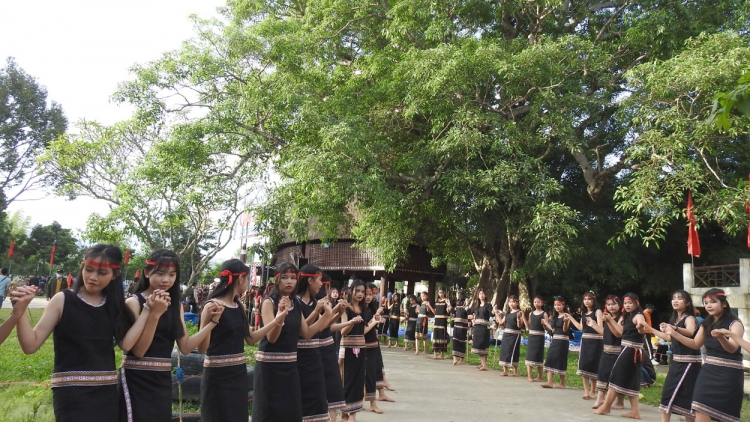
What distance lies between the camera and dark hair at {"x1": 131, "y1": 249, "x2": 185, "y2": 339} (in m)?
4.00

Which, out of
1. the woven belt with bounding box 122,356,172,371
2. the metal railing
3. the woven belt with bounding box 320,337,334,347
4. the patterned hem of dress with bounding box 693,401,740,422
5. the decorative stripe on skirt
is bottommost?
the patterned hem of dress with bounding box 693,401,740,422

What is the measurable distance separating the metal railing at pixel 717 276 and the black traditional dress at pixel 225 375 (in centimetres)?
1558

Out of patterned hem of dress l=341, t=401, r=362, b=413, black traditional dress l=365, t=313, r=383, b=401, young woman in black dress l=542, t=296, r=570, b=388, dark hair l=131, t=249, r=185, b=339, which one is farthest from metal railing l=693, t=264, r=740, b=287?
dark hair l=131, t=249, r=185, b=339

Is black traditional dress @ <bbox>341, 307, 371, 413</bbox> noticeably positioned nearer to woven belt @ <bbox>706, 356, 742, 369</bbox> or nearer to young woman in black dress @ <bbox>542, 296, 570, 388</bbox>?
woven belt @ <bbox>706, 356, 742, 369</bbox>

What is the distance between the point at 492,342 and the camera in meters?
18.3

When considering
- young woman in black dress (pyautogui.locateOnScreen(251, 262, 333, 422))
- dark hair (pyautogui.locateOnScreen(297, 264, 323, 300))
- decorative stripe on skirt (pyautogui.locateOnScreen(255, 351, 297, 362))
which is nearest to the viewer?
young woman in black dress (pyautogui.locateOnScreen(251, 262, 333, 422))

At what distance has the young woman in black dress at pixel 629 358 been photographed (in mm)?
8414

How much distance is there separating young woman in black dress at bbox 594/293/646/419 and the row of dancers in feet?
14.0

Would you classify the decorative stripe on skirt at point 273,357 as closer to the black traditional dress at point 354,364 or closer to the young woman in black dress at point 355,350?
the young woman in black dress at point 355,350

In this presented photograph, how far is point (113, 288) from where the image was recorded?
3791mm

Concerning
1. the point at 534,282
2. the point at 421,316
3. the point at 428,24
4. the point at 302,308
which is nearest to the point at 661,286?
the point at 534,282

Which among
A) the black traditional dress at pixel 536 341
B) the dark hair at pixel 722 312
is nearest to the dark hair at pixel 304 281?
the dark hair at pixel 722 312

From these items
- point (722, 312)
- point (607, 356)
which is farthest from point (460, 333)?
point (722, 312)

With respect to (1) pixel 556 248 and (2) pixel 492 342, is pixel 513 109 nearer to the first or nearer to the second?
(1) pixel 556 248
